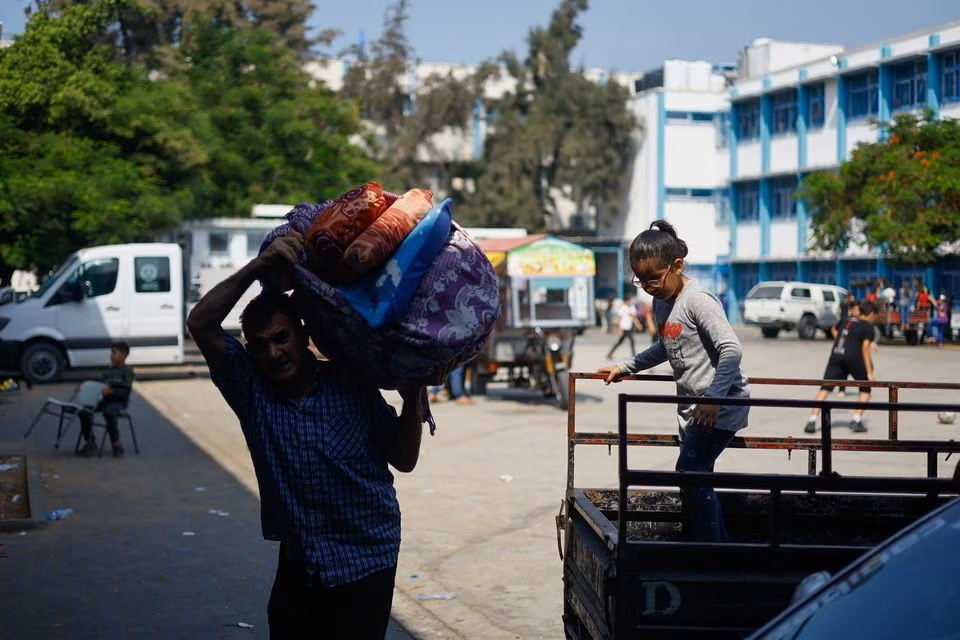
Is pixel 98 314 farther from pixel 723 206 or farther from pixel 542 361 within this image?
pixel 723 206

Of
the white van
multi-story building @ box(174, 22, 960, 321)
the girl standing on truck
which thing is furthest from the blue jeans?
multi-story building @ box(174, 22, 960, 321)

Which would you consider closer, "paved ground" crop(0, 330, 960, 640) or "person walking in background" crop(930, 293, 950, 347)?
"paved ground" crop(0, 330, 960, 640)

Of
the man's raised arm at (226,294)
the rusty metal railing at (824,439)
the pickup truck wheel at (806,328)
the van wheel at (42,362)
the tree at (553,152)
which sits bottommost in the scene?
the pickup truck wheel at (806,328)

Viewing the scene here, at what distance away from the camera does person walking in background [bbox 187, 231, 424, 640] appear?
366 cm

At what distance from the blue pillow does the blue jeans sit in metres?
1.95

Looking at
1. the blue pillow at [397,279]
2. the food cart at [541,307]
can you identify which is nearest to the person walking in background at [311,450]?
the blue pillow at [397,279]

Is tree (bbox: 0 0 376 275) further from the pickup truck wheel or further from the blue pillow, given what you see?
the blue pillow

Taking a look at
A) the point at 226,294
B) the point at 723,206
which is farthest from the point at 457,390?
the point at 723,206

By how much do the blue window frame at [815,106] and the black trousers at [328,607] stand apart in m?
54.3

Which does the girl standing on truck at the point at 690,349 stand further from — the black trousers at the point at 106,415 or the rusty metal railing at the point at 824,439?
the black trousers at the point at 106,415

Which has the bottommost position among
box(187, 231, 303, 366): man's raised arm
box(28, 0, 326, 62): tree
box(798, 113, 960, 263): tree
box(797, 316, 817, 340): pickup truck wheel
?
box(797, 316, 817, 340): pickup truck wheel

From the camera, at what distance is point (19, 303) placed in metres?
23.4

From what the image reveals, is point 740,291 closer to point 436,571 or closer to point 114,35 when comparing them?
point 114,35

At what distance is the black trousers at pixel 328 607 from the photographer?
12.0ft
